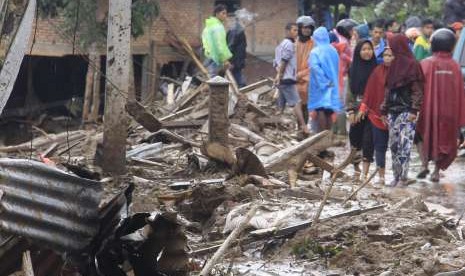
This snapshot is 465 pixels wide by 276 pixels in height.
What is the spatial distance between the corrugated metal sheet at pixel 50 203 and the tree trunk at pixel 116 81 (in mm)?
3438

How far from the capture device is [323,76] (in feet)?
41.5

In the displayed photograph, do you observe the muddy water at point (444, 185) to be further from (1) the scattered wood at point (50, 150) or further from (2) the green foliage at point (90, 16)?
(2) the green foliage at point (90, 16)

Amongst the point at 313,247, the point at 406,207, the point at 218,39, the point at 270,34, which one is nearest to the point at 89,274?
the point at 313,247

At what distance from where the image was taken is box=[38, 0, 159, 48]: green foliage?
714 inches

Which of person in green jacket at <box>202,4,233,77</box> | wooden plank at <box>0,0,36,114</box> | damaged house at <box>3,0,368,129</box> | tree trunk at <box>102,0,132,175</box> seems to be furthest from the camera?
damaged house at <box>3,0,368,129</box>

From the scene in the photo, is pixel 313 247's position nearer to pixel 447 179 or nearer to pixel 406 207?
pixel 406 207

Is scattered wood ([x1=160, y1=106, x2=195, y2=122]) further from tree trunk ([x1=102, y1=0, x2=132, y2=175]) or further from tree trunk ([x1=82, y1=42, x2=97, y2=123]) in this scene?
tree trunk ([x1=82, y1=42, x2=97, y2=123])

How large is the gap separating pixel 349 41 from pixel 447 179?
3.82 m

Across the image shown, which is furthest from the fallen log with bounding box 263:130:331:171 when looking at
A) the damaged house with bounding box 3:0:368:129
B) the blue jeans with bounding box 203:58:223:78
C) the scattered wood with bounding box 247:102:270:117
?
the damaged house with bounding box 3:0:368:129

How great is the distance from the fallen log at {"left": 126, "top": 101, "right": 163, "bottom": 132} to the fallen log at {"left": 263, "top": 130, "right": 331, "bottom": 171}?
1.66 m

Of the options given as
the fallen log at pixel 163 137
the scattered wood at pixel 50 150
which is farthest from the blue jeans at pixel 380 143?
the scattered wood at pixel 50 150

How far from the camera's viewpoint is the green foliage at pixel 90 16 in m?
18.1

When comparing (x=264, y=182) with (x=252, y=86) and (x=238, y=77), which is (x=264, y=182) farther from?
(x=238, y=77)

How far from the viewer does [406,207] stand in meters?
7.50
